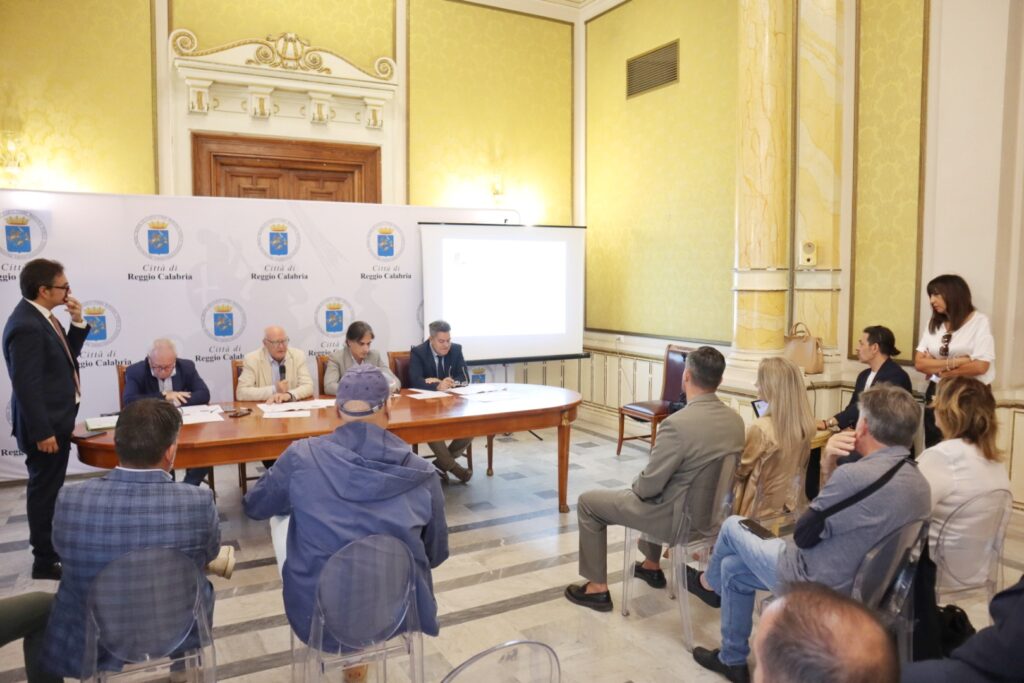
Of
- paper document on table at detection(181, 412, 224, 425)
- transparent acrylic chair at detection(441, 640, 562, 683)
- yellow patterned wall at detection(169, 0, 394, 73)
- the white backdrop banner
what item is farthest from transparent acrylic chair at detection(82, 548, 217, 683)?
yellow patterned wall at detection(169, 0, 394, 73)

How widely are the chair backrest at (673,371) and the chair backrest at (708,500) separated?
119 inches

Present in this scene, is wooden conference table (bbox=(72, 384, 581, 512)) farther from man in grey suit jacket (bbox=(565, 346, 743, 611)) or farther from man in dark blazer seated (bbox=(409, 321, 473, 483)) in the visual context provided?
man in grey suit jacket (bbox=(565, 346, 743, 611))

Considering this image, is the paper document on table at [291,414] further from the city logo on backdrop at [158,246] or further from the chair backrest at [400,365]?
the city logo on backdrop at [158,246]

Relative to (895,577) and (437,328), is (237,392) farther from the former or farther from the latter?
(895,577)

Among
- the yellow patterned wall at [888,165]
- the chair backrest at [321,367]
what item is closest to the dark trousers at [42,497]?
the chair backrest at [321,367]

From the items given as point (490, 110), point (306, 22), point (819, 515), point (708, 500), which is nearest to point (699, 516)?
point (708, 500)

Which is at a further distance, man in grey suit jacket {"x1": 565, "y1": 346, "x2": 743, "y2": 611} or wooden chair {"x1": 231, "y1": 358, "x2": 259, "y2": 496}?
wooden chair {"x1": 231, "y1": 358, "x2": 259, "y2": 496}

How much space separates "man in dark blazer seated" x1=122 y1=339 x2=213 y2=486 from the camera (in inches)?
173

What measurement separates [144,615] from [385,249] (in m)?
4.76

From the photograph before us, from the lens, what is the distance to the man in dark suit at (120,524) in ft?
6.59

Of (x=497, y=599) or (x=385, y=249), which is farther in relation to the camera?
(x=385, y=249)

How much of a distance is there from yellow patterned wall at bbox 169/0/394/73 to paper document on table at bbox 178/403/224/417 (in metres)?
3.32

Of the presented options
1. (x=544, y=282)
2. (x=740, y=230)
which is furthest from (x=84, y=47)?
(x=740, y=230)

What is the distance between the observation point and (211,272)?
5816 mm
